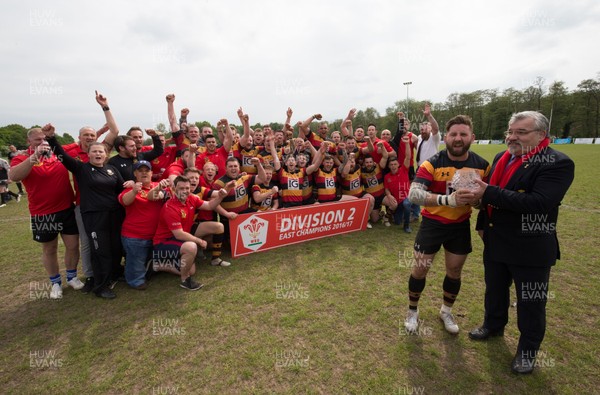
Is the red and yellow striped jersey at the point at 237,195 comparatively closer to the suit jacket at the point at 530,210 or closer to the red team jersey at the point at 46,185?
the red team jersey at the point at 46,185

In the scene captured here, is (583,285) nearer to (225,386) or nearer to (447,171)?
(447,171)

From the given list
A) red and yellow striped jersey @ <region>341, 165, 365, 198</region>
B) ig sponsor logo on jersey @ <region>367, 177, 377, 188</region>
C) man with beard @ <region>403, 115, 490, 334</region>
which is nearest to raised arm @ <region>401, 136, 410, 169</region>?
ig sponsor logo on jersey @ <region>367, 177, 377, 188</region>

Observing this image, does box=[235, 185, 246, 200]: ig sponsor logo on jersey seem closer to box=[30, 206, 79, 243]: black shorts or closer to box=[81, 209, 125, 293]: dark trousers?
box=[81, 209, 125, 293]: dark trousers

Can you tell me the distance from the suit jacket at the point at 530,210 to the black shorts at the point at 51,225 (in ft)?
19.4

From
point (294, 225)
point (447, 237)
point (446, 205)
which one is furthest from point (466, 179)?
point (294, 225)

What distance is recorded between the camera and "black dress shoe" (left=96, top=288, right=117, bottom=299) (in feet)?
14.7

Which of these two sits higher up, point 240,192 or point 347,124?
point 347,124

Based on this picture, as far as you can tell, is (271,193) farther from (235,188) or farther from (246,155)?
(246,155)

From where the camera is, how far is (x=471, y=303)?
13.4 ft

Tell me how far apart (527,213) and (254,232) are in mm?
4633

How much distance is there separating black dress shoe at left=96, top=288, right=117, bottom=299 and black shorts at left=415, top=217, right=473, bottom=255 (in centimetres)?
481

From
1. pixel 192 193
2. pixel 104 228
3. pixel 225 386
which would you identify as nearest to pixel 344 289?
pixel 225 386

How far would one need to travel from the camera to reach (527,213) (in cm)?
265

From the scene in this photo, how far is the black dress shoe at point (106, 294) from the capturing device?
4492mm
